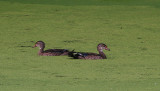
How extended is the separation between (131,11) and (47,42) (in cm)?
415

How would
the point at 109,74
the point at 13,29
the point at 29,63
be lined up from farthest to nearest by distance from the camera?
the point at 13,29 < the point at 29,63 < the point at 109,74

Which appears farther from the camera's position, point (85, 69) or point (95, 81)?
point (85, 69)

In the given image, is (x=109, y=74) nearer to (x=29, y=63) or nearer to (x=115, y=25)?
(x=29, y=63)

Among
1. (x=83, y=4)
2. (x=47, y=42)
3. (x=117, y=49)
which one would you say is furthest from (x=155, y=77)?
(x=83, y=4)

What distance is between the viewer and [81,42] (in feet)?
32.7

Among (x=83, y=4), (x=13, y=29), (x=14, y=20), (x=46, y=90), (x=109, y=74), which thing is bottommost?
(x=46, y=90)

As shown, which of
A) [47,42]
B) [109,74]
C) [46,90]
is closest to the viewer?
[46,90]

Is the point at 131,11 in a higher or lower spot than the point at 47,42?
higher

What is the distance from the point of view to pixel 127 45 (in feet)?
32.0

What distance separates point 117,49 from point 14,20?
11.6 ft

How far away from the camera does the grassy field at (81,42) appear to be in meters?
6.56

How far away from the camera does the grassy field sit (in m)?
6.56

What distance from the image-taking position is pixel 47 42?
10.2m

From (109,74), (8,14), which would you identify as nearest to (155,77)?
(109,74)
